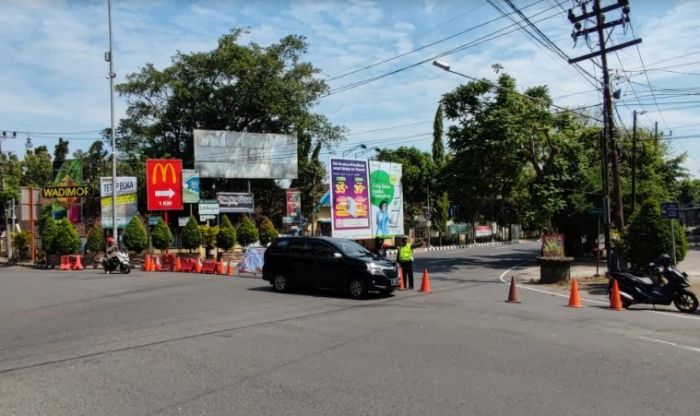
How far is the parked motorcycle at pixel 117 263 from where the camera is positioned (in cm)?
2672

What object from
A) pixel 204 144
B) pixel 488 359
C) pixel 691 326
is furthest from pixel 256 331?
pixel 204 144

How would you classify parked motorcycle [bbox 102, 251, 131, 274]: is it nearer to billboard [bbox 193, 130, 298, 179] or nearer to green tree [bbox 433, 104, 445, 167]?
billboard [bbox 193, 130, 298, 179]

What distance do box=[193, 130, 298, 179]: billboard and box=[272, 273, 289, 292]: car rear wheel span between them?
26.1 metres

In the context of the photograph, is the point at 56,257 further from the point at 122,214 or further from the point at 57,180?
the point at 57,180

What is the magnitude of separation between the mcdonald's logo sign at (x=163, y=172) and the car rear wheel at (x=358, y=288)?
2186 cm

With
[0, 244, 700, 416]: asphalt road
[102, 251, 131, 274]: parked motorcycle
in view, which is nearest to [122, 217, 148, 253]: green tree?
[102, 251, 131, 274]: parked motorcycle

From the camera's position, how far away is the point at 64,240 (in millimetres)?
33156

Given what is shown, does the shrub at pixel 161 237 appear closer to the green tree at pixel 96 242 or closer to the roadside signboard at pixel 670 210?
the green tree at pixel 96 242

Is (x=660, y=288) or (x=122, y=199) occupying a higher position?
(x=122, y=199)

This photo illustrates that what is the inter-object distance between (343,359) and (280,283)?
377 inches

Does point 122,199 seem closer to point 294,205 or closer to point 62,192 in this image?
point 62,192

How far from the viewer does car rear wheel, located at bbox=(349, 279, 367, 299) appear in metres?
15.6

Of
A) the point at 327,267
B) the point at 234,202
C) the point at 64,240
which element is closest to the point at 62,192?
the point at 64,240

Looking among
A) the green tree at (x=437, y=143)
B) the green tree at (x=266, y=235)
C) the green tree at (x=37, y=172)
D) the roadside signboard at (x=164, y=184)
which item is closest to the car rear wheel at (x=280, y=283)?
the roadside signboard at (x=164, y=184)
